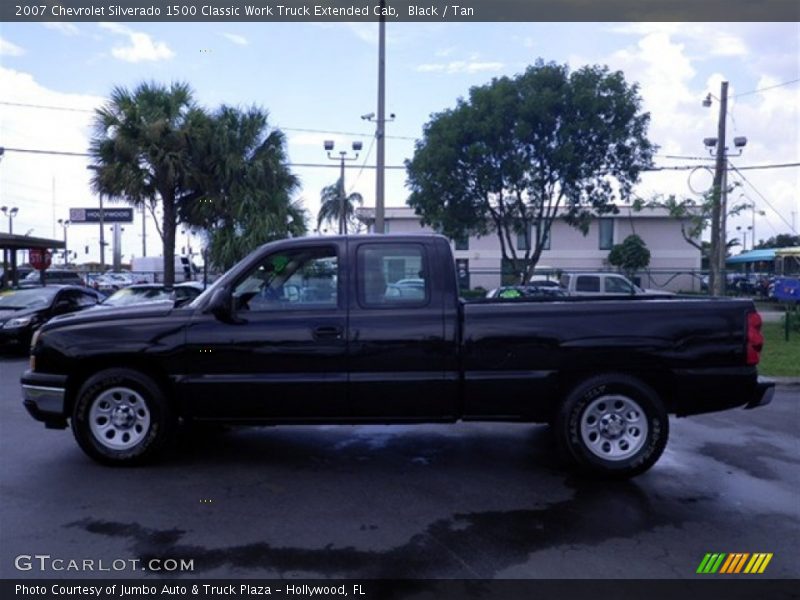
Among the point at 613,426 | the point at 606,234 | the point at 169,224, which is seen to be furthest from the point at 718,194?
the point at 606,234

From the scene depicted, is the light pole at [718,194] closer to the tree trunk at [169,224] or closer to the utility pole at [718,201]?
the utility pole at [718,201]

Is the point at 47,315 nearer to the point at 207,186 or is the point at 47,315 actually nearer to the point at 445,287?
the point at 207,186

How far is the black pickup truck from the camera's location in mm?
5809

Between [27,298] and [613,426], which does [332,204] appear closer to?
[27,298]

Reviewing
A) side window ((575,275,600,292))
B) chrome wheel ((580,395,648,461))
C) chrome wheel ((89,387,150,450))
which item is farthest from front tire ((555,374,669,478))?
side window ((575,275,600,292))

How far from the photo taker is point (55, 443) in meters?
6.91

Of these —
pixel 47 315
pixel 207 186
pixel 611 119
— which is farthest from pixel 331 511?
pixel 611 119

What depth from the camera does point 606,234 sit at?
42406mm

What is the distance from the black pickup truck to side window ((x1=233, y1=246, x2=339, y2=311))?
12 millimetres

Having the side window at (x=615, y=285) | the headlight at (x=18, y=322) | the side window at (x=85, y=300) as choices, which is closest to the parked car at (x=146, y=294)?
the headlight at (x=18, y=322)

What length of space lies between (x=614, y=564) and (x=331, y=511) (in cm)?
190

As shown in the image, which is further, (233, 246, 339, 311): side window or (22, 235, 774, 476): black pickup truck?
(233, 246, 339, 311): side window

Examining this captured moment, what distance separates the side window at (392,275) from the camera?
5.93 m

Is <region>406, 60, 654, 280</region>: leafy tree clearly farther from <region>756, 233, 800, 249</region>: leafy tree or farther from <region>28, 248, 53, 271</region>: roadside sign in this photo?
<region>756, 233, 800, 249</region>: leafy tree
